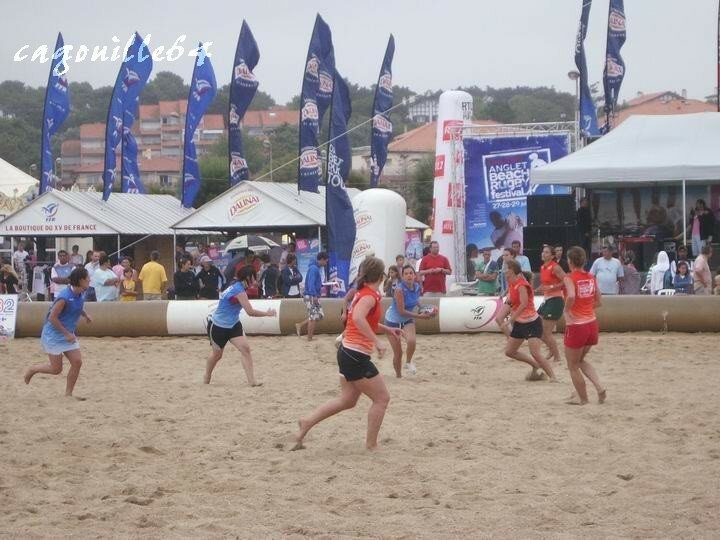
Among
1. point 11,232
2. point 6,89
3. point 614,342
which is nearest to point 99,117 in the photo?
point 6,89

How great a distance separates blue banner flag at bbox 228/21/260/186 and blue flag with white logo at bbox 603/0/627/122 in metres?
8.57

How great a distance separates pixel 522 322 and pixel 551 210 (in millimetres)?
10466

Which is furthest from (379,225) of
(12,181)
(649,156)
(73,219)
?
(12,181)

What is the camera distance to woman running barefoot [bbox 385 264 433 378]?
1428 cm

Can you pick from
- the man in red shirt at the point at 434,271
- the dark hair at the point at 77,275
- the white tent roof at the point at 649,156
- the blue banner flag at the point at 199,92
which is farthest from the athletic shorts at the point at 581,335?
the blue banner flag at the point at 199,92

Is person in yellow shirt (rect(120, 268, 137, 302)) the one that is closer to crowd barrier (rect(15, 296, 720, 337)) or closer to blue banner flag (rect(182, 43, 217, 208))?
crowd barrier (rect(15, 296, 720, 337))

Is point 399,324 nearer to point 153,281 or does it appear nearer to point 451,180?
point 153,281

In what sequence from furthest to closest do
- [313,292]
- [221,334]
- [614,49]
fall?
1. [614,49]
2. [313,292]
3. [221,334]

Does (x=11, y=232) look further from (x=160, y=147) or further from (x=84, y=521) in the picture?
(x=160, y=147)

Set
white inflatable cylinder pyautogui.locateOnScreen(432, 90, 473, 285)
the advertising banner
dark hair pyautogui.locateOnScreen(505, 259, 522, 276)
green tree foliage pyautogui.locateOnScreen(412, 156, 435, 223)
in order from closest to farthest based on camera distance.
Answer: dark hair pyautogui.locateOnScreen(505, 259, 522, 276) < the advertising banner < white inflatable cylinder pyautogui.locateOnScreen(432, 90, 473, 285) < green tree foliage pyautogui.locateOnScreen(412, 156, 435, 223)

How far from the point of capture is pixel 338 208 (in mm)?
26016

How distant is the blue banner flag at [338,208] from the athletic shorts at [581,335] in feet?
44.5

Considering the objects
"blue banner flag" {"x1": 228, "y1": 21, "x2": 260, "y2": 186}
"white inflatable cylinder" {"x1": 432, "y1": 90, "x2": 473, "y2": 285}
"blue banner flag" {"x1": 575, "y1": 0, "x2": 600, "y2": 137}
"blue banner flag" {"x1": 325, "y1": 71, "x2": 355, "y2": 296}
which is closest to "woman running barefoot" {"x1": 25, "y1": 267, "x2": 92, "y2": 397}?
"blue banner flag" {"x1": 325, "y1": 71, "x2": 355, "y2": 296}

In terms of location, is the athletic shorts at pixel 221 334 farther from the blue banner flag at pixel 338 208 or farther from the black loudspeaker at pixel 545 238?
the blue banner flag at pixel 338 208
